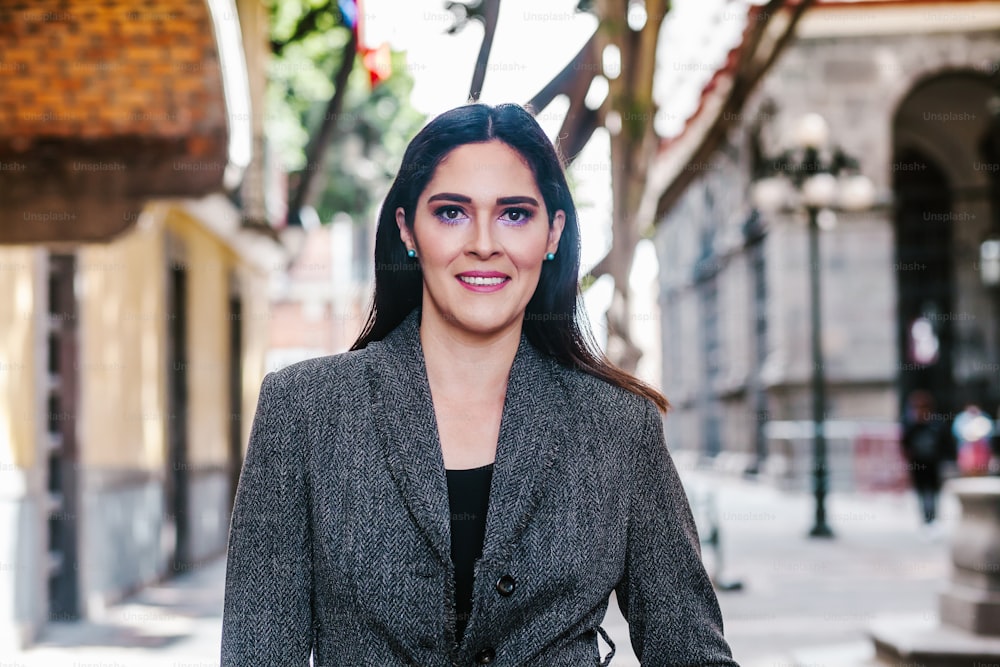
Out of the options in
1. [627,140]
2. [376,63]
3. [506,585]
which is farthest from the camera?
[376,63]

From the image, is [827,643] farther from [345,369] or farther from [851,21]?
[851,21]

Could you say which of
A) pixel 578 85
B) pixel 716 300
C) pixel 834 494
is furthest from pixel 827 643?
pixel 716 300

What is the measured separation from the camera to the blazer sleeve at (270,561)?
2.27 metres

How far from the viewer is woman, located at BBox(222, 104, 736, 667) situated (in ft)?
7.41

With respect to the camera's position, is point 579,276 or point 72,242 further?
point 72,242

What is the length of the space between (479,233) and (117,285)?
10.2 metres

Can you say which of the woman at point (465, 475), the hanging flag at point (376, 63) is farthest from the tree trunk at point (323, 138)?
the woman at point (465, 475)

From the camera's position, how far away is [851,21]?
87.5ft

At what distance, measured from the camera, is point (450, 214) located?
242cm

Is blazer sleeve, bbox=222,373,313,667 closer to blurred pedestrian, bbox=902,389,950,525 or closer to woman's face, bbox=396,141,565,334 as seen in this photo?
woman's face, bbox=396,141,565,334

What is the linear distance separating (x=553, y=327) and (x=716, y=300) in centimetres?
3470

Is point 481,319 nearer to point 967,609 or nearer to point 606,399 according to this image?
point 606,399

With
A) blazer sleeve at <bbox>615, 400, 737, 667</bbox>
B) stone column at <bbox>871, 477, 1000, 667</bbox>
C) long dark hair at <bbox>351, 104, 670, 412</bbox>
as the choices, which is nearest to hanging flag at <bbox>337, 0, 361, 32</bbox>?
stone column at <bbox>871, 477, 1000, 667</bbox>

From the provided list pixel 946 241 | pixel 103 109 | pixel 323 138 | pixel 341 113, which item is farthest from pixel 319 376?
pixel 946 241
